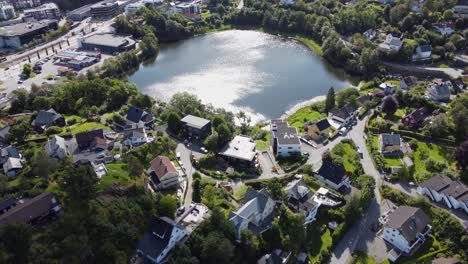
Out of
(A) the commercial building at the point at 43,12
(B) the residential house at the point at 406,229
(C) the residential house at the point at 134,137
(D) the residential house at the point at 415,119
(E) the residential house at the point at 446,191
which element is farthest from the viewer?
(A) the commercial building at the point at 43,12

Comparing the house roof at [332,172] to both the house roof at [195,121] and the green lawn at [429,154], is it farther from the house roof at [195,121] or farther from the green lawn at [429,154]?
the house roof at [195,121]

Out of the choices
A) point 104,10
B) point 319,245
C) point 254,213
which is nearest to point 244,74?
point 254,213

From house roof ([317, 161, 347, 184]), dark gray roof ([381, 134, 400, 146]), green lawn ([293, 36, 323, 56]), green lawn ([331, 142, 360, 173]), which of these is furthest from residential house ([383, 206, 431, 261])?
green lawn ([293, 36, 323, 56])

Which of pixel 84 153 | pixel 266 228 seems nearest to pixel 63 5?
pixel 84 153

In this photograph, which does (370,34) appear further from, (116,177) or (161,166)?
(116,177)

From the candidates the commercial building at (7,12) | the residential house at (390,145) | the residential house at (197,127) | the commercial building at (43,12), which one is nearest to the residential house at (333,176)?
the residential house at (390,145)

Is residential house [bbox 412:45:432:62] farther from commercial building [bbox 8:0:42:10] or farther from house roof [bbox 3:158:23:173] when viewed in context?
commercial building [bbox 8:0:42:10]

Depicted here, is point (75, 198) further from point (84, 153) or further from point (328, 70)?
point (328, 70)
